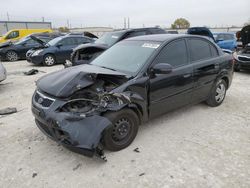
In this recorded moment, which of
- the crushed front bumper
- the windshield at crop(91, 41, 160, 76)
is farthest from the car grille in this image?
the windshield at crop(91, 41, 160, 76)

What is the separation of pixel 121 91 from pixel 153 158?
105 centimetres

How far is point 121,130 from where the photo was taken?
10.6ft

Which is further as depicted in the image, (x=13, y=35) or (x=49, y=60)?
(x=13, y=35)

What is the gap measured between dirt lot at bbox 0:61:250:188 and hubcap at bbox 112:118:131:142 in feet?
0.71

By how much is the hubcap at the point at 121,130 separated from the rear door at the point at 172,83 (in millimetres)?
530

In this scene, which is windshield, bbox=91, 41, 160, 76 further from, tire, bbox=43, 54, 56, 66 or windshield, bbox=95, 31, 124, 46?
tire, bbox=43, 54, 56, 66

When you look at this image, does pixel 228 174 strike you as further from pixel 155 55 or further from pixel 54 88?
pixel 54 88

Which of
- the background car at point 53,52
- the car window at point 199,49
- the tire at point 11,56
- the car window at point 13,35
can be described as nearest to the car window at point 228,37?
the background car at point 53,52

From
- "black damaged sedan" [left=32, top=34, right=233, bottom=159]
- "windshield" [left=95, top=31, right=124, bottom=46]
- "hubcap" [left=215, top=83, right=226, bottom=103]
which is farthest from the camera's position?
"windshield" [left=95, top=31, right=124, bottom=46]

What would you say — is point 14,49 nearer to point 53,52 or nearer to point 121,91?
point 53,52

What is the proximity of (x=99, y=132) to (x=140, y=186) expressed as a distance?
0.81 m

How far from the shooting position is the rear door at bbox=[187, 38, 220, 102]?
4.26 m

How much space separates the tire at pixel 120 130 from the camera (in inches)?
120

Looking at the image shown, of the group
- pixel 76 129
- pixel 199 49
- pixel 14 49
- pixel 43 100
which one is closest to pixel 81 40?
pixel 14 49
